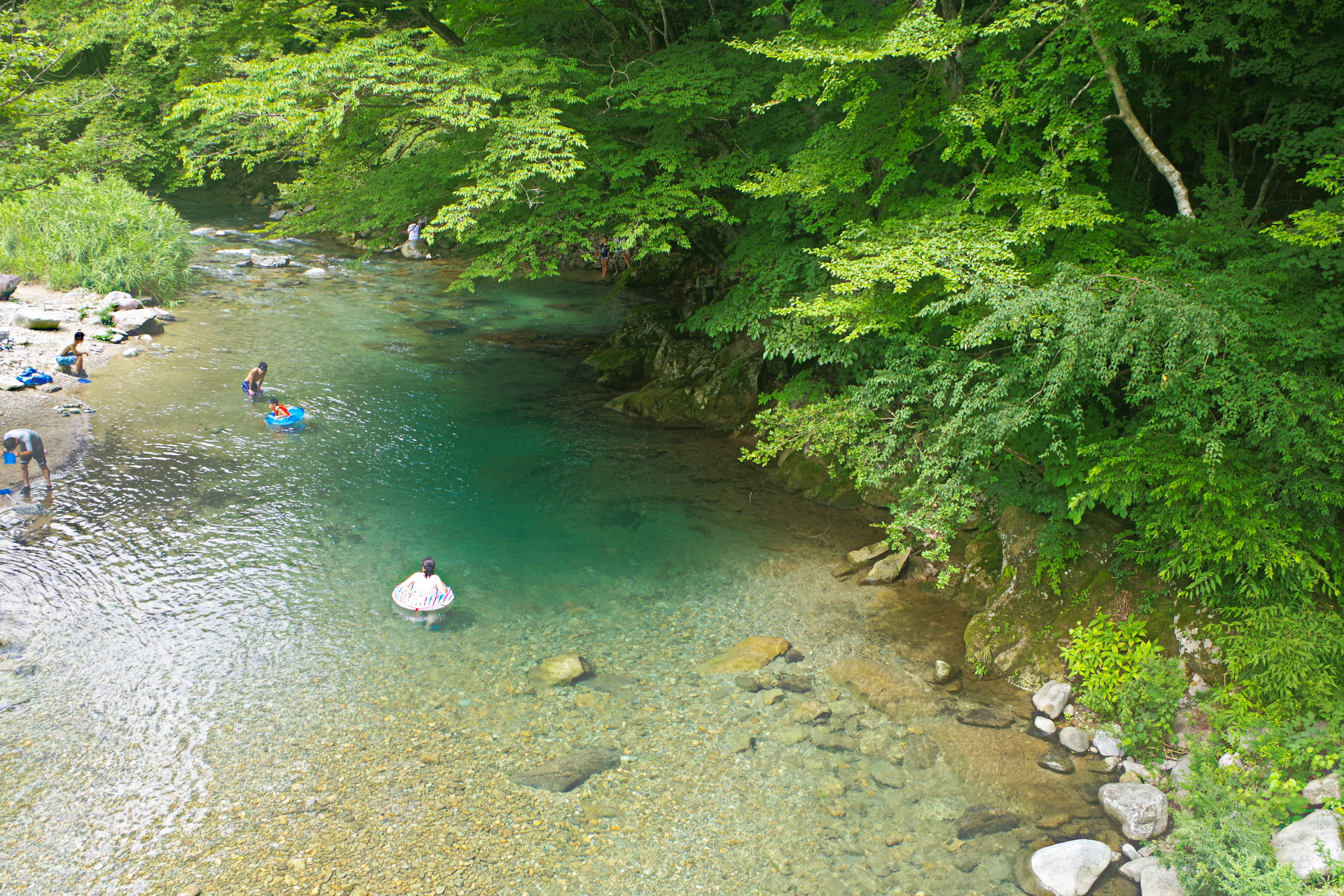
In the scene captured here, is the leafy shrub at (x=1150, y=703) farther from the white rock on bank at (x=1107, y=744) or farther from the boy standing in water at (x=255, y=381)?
the boy standing in water at (x=255, y=381)

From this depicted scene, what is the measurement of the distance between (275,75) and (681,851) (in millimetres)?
12348

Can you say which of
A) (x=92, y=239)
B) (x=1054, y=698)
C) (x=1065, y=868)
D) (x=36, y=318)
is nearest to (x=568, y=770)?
(x=1065, y=868)

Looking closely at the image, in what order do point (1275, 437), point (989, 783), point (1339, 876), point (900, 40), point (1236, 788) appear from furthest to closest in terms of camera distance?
point (900, 40), point (989, 783), point (1275, 437), point (1236, 788), point (1339, 876)

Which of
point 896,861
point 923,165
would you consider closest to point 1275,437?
point 896,861

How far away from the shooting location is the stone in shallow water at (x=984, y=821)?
6.62 m

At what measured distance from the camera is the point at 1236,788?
618 centimetres

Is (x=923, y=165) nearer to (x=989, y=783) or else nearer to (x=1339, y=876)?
(x=989, y=783)

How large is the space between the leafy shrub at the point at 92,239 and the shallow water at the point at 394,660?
5964mm

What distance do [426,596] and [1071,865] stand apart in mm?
7308

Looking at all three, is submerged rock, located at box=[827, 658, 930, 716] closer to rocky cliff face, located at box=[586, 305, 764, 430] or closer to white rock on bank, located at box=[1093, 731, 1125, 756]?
white rock on bank, located at box=[1093, 731, 1125, 756]

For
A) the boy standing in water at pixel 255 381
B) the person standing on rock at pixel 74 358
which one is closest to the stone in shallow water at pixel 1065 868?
the boy standing in water at pixel 255 381

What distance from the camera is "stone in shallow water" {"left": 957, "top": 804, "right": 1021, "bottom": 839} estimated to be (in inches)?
261

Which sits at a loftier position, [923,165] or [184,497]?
[923,165]

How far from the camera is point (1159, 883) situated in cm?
582
